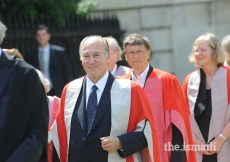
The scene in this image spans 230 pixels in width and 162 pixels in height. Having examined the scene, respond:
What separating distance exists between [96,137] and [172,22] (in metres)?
8.97

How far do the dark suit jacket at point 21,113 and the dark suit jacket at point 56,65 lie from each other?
21.0 feet

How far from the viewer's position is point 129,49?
6.98 m

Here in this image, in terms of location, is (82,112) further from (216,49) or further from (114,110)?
(216,49)

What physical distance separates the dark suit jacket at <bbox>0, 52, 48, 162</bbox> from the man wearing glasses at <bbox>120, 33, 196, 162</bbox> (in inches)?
93.0

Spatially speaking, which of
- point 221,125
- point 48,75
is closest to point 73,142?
point 221,125

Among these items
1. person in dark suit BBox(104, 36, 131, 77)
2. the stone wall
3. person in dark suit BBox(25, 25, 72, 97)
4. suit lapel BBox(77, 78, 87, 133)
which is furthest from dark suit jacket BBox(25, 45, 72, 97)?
suit lapel BBox(77, 78, 87, 133)

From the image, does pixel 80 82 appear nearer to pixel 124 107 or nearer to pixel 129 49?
pixel 124 107

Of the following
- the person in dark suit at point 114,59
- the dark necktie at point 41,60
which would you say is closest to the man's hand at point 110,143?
the person in dark suit at point 114,59

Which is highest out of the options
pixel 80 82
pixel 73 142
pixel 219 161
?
pixel 80 82

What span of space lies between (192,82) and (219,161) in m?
0.94

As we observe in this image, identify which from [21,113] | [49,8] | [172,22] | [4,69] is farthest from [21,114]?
[172,22]

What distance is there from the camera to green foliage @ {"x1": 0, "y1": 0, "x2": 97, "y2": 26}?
456 inches

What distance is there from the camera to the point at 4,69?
4.46 metres

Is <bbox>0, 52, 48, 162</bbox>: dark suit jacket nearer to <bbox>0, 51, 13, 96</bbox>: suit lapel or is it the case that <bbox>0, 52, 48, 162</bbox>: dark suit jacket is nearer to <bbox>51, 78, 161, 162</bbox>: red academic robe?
<bbox>0, 51, 13, 96</bbox>: suit lapel
